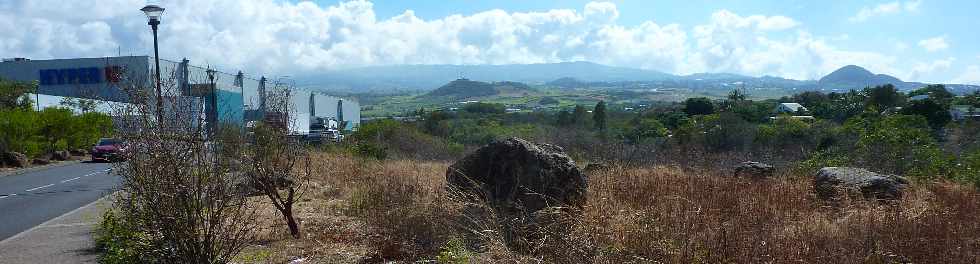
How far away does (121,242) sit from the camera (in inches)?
264

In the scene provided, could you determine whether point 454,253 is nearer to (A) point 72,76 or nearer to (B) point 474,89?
(A) point 72,76

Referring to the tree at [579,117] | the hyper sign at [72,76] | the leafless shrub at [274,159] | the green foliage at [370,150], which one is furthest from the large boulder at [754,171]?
the hyper sign at [72,76]

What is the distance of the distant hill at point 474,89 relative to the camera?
13462 centimetres

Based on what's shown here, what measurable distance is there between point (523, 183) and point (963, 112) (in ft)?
85.3

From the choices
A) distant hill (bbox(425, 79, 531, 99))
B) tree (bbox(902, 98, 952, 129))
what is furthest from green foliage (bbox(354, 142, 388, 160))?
distant hill (bbox(425, 79, 531, 99))

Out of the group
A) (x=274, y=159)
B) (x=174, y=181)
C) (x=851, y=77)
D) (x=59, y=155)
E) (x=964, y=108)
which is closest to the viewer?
(x=174, y=181)

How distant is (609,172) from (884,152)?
752cm

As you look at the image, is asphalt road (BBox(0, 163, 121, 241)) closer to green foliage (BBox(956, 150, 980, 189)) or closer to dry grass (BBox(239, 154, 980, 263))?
dry grass (BBox(239, 154, 980, 263))

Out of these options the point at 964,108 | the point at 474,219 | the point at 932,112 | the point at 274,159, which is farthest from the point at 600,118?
the point at 474,219

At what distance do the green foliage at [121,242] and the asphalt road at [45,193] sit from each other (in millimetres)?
606

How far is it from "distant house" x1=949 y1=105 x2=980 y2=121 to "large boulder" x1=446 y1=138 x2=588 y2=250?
76.6 feet

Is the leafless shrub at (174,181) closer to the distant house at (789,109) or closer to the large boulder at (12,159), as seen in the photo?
the large boulder at (12,159)

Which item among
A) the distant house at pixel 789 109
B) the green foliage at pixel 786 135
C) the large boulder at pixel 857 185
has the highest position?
the distant house at pixel 789 109

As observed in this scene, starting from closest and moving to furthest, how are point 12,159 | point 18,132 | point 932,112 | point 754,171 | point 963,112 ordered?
point 754,171 → point 12,159 → point 18,132 → point 932,112 → point 963,112
